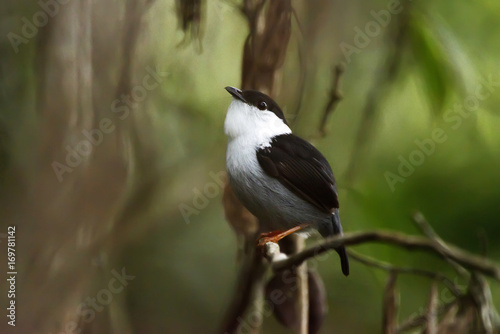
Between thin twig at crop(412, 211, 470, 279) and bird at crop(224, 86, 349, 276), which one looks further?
bird at crop(224, 86, 349, 276)

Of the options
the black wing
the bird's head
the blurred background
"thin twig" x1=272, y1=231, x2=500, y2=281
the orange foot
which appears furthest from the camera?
the blurred background

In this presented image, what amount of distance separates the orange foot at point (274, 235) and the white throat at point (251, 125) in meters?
0.35

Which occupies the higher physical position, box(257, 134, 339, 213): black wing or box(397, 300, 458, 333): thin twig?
box(257, 134, 339, 213): black wing

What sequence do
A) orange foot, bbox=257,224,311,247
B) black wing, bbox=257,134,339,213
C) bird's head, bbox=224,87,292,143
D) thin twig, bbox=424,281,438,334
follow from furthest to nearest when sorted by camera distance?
bird's head, bbox=224,87,292,143
orange foot, bbox=257,224,311,247
black wing, bbox=257,134,339,213
thin twig, bbox=424,281,438,334

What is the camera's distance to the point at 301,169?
7.04 ft

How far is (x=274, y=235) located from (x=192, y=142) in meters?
1.57

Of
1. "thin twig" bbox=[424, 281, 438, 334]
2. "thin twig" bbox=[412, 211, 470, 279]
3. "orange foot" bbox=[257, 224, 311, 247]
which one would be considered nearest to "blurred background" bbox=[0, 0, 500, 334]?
"thin twig" bbox=[412, 211, 470, 279]

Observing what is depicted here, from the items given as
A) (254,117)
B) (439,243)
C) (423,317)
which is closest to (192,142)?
(254,117)

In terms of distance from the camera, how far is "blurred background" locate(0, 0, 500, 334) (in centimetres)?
261

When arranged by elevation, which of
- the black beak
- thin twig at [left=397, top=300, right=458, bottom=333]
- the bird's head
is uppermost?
the black beak

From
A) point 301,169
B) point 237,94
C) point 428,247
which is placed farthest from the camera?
point 237,94

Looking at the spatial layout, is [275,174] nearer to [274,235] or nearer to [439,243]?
[274,235]

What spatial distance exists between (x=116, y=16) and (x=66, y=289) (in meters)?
1.23

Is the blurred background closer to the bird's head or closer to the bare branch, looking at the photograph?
the bird's head
